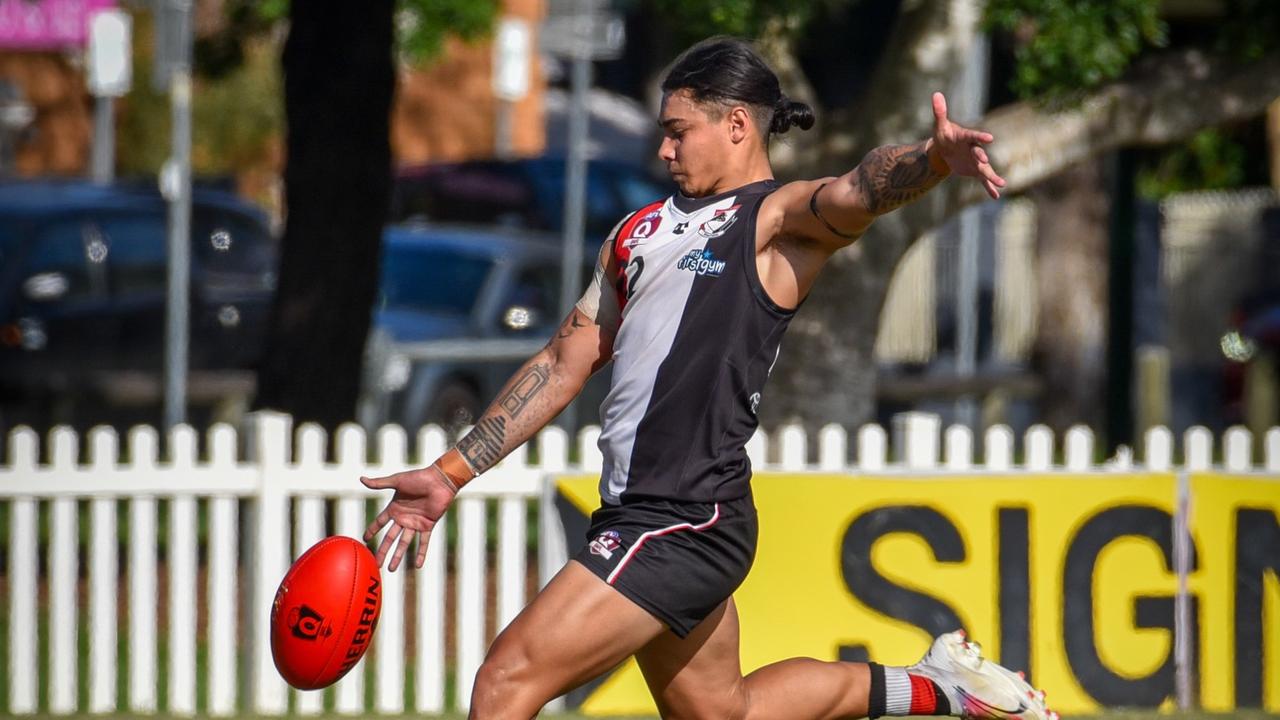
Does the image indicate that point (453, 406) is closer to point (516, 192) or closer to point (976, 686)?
point (516, 192)

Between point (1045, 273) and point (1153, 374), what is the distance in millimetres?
4148

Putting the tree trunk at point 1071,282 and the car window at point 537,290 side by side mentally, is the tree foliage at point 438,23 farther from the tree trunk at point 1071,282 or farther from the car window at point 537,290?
the tree trunk at point 1071,282

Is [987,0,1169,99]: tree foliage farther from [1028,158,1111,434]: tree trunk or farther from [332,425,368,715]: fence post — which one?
[1028,158,1111,434]: tree trunk

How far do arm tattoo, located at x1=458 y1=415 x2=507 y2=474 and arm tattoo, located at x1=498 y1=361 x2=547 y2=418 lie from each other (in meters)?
0.04

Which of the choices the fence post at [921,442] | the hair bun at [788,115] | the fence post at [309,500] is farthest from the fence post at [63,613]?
the hair bun at [788,115]

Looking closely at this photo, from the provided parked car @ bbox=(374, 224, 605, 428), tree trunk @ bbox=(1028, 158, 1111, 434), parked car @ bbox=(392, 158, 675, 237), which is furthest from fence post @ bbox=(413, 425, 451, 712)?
tree trunk @ bbox=(1028, 158, 1111, 434)

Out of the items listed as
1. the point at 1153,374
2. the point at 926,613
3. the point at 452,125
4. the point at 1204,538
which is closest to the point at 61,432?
the point at 926,613

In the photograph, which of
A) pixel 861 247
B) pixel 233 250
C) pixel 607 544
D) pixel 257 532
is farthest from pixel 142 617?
pixel 233 250

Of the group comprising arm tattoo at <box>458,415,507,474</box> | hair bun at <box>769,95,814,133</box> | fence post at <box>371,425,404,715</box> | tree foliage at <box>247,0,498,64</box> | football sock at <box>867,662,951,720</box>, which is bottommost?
fence post at <box>371,425,404,715</box>

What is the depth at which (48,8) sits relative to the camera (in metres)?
21.7

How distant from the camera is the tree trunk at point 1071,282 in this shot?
1777 centimetres

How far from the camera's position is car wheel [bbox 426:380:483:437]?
13789 mm

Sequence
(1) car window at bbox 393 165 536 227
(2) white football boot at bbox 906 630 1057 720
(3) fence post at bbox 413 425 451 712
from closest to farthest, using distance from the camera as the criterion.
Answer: (2) white football boot at bbox 906 630 1057 720 < (3) fence post at bbox 413 425 451 712 < (1) car window at bbox 393 165 536 227

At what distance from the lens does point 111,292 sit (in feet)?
46.7
